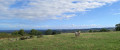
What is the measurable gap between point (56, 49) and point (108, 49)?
13.2 feet

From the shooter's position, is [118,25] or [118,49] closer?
[118,49]

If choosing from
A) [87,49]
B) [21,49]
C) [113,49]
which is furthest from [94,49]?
[21,49]

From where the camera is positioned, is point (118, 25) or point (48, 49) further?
point (118, 25)

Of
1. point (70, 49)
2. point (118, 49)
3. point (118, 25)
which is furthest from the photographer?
point (118, 25)

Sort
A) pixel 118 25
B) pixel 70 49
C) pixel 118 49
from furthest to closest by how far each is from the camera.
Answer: pixel 118 25
pixel 70 49
pixel 118 49

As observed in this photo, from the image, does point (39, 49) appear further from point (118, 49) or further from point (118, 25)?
point (118, 25)

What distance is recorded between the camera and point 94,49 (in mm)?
9086

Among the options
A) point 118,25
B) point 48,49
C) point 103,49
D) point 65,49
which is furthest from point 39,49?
point 118,25

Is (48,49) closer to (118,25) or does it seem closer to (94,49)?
(94,49)

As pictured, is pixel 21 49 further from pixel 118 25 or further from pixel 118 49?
pixel 118 25

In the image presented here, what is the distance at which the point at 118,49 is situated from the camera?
8781 millimetres

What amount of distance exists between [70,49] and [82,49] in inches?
37.2

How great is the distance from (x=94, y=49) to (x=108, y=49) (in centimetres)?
103

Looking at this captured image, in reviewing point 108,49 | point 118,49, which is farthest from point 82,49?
point 118,49
